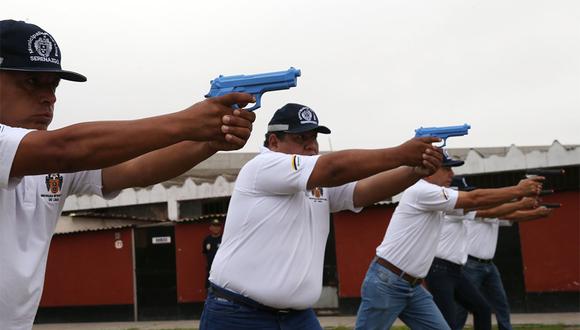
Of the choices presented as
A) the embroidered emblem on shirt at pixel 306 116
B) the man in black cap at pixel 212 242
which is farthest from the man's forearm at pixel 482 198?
the man in black cap at pixel 212 242

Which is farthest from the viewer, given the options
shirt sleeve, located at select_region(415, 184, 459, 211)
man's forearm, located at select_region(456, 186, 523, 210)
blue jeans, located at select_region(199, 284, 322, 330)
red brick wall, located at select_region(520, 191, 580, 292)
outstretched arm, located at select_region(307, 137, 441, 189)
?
red brick wall, located at select_region(520, 191, 580, 292)

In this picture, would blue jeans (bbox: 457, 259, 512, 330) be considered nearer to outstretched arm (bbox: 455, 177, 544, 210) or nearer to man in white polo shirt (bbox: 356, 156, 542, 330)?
outstretched arm (bbox: 455, 177, 544, 210)

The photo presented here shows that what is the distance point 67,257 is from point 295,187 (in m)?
12.3

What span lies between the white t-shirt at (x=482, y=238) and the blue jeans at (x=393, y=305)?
3154 millimetres

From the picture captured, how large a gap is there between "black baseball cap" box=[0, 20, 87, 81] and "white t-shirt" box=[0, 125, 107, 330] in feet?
1.32

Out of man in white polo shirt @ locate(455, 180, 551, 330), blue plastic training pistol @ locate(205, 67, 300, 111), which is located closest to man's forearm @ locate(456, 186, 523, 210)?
man in white polo shirt @ locate(455, 180, 551, 330)

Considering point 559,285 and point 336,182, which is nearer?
point 336,182

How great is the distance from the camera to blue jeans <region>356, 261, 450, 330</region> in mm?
5547

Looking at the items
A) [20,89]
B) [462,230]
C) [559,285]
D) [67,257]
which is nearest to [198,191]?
[67,257]

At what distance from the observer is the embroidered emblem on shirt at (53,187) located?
2.59m

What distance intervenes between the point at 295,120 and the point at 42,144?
8.00ft

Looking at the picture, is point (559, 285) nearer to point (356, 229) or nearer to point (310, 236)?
point (356, 229)

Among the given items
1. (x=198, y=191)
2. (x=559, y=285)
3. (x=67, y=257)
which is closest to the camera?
(x=559, y=285)

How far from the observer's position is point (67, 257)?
49.4ft
